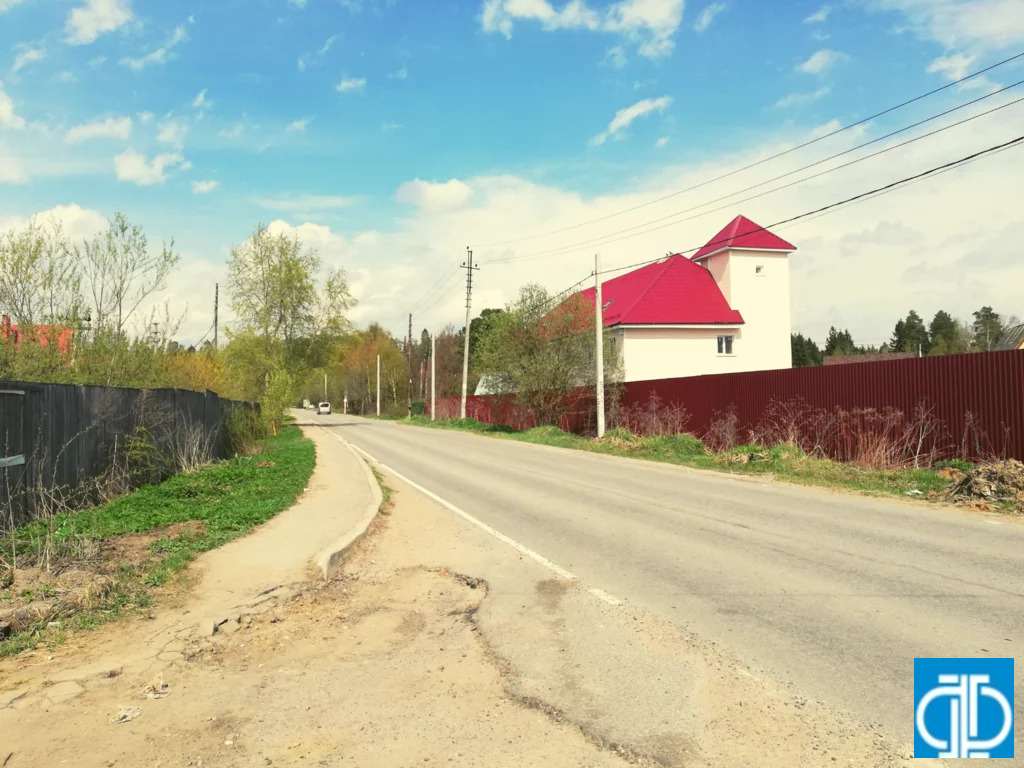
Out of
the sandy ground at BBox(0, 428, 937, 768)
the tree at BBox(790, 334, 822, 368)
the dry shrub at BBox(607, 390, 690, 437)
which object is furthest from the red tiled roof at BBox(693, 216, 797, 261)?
the tree at BBox(790, 334, 822, 368)

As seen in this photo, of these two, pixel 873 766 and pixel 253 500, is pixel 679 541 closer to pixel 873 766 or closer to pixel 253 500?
pixel 873 766

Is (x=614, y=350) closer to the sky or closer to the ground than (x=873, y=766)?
closer to the sky

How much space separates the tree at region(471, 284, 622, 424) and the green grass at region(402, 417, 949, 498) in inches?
153

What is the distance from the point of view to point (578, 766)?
11.1 ft

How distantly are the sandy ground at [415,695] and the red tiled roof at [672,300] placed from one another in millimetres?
32055

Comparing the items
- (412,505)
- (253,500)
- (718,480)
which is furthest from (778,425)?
(253,500)

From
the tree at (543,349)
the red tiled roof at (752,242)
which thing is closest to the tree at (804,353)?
the red tiled roof at (752,242)

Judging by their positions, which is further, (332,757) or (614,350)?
(614,350)

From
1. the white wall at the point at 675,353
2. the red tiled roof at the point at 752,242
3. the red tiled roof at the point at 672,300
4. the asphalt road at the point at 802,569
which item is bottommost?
the asphalt road at the point at 802,569

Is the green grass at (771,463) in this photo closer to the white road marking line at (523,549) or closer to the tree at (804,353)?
the white road marking line at (523,549)

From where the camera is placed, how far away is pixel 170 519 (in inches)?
369

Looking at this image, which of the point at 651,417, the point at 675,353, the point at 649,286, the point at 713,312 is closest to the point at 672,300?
the point at 649,286

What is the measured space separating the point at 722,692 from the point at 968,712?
1.32m

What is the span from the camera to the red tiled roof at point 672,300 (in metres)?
38.0
